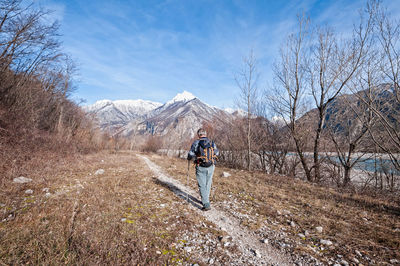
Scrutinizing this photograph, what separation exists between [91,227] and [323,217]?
21.1ft

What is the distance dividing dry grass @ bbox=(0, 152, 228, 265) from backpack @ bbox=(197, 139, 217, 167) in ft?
5.59

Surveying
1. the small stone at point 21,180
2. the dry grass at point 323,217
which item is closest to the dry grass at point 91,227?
the small stone at point 21,180

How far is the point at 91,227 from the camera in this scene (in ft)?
12.4

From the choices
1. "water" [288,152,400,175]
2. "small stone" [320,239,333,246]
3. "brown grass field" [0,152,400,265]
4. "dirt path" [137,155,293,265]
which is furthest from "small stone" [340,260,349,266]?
"water" [288,152,400,175]

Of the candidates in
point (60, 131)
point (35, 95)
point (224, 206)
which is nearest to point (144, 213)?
point (224, 206)

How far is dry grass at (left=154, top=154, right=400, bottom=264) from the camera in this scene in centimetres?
357

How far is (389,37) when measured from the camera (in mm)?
6664

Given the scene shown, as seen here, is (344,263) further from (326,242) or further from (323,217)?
(323,217)

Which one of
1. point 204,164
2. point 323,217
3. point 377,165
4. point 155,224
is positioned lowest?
point 155,224

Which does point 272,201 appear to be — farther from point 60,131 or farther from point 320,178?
point 60,131

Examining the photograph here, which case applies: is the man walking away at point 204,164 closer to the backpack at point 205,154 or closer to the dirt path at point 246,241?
the backpack at point 205,154

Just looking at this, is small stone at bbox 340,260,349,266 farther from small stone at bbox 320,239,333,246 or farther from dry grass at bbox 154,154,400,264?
small stone at bbox 320,239,333,246

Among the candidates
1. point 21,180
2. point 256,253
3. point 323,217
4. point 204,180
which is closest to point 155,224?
point 204,180

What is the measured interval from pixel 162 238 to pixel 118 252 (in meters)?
0.99
